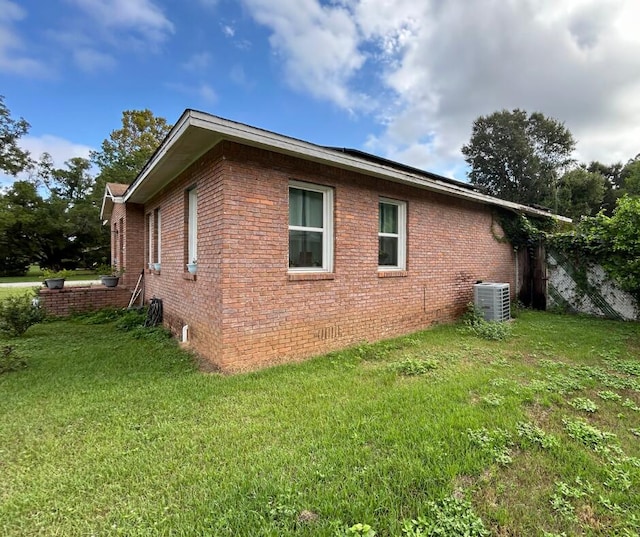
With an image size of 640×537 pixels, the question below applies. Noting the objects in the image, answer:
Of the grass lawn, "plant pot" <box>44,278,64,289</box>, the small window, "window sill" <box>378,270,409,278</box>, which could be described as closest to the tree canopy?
"plant pot" <box>44,278,64,289</box>

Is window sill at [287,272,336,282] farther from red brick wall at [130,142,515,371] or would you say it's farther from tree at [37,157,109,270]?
tree at [37,157,109,270]

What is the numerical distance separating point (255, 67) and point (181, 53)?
232cm

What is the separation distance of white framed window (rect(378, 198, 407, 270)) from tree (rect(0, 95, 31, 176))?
1333 inches

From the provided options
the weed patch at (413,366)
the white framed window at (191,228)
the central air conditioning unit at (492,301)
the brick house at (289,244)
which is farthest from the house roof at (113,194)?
the central air conditioning unit at (492,301)

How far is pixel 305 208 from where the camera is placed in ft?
17.1

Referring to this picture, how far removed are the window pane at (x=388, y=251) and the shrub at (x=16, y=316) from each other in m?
7.30

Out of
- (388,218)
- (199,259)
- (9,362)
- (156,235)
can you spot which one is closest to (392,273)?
(388,218)

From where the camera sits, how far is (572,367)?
456 centimetres

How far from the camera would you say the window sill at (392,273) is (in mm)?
6147

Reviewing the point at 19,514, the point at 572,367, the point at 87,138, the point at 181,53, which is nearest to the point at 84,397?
the point at 19,514

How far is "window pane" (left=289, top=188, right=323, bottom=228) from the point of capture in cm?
507

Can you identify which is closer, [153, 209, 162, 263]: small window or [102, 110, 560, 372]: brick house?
[102, 110, 560, 372]: brick house

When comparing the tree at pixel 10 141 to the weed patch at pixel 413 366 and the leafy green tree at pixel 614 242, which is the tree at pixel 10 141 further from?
the leafy green tree at pixel 614 242

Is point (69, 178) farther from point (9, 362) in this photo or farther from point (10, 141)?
point (9, 362)
